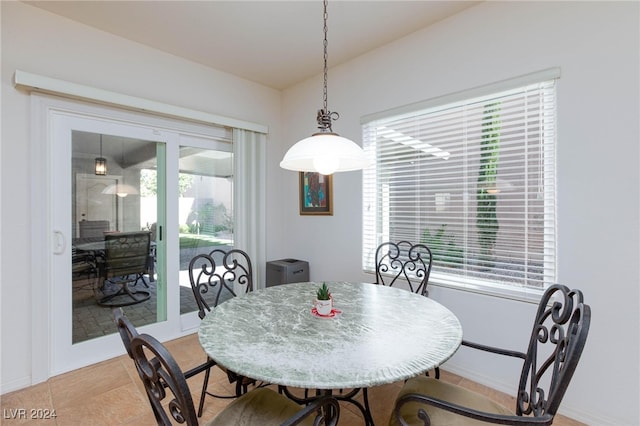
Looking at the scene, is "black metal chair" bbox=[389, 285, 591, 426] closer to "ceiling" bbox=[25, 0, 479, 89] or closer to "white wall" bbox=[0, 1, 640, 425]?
"white wall" bbox=[0, 1, 640, 425]

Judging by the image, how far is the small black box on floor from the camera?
3246 millimetres

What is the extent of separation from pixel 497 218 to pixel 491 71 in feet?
3.54

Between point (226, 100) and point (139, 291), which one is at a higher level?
point (226, 100)

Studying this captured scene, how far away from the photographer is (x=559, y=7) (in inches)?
74.9

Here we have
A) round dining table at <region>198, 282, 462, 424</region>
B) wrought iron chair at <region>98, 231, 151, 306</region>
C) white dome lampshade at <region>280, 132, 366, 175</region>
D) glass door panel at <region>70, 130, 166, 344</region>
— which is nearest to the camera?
round dining table at <region>198, 282, 462, 424</region>

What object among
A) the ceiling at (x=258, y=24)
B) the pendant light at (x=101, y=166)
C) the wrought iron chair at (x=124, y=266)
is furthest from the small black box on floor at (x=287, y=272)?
the ceiling at (x=258, y=24)

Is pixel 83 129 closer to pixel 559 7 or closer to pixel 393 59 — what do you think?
pixel 393 59

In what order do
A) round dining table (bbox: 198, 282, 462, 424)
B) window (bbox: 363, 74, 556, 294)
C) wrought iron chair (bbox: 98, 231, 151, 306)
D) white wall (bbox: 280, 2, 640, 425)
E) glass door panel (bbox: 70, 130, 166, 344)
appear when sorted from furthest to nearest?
1. wrought iron chair (bbox: 98, 231, 151, 306)
2. glass door panel (bbox: 70, 130, 166, 344)
3. window (bbox: 363, 74, 556, 294)
4. white wall (bbox: 280, 2, 640, 425)
5. round dining table (bbox: 198, 282, 462, 424)

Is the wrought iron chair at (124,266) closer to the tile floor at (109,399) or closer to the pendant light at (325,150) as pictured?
the tile floor at (109,399)

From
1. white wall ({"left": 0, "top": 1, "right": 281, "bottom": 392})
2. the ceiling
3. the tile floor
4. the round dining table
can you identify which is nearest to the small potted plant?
the round dining table

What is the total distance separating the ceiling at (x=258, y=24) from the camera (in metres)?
2.21

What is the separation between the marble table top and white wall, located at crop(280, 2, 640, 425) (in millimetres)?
943

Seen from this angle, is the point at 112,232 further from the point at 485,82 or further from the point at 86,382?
the point at 485,82

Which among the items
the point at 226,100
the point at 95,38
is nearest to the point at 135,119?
the point at 95,38
